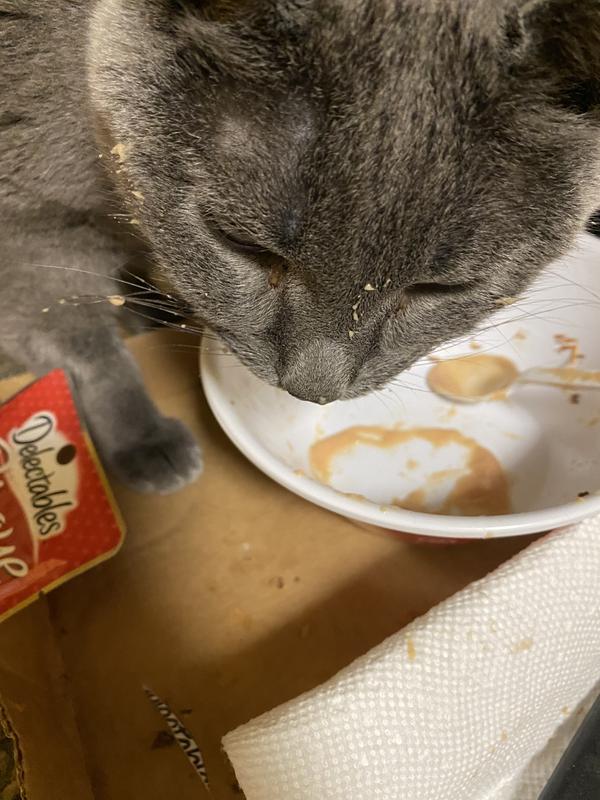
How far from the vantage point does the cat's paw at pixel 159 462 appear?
38.7 inches

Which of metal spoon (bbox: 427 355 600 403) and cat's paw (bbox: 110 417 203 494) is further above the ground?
metal spoon (bbox: 427 355 600 403)

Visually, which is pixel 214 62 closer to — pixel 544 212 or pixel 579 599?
pixel 544 212

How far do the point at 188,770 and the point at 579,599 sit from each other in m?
0.47

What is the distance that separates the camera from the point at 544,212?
1.95 feet

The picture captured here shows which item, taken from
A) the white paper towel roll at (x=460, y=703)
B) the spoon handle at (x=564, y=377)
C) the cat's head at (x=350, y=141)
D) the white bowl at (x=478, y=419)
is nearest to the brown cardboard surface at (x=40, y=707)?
the white paper towel roll at (x=460, y=703)

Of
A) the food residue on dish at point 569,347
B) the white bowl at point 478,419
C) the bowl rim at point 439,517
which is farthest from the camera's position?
the food residue on dish at point 569,347

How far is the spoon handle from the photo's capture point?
1002 mm

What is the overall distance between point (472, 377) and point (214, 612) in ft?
1.59

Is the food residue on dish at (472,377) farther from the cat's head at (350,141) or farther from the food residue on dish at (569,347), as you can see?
the cat's head at (350,141)

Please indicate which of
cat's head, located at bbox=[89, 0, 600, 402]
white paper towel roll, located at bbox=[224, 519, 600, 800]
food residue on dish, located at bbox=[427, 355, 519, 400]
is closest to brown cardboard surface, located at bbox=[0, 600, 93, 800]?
white paper towel roll, located at bbox=[224, 519, 600, 800]

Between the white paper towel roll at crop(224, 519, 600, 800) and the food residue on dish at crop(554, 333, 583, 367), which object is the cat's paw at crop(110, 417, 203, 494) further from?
the food residue on dish at crop(554, 333, 583, 367)

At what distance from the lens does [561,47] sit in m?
0.50

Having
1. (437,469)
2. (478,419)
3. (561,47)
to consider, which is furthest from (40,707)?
(561,47)

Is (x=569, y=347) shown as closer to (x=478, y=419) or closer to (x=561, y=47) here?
(x=478, y=419)
